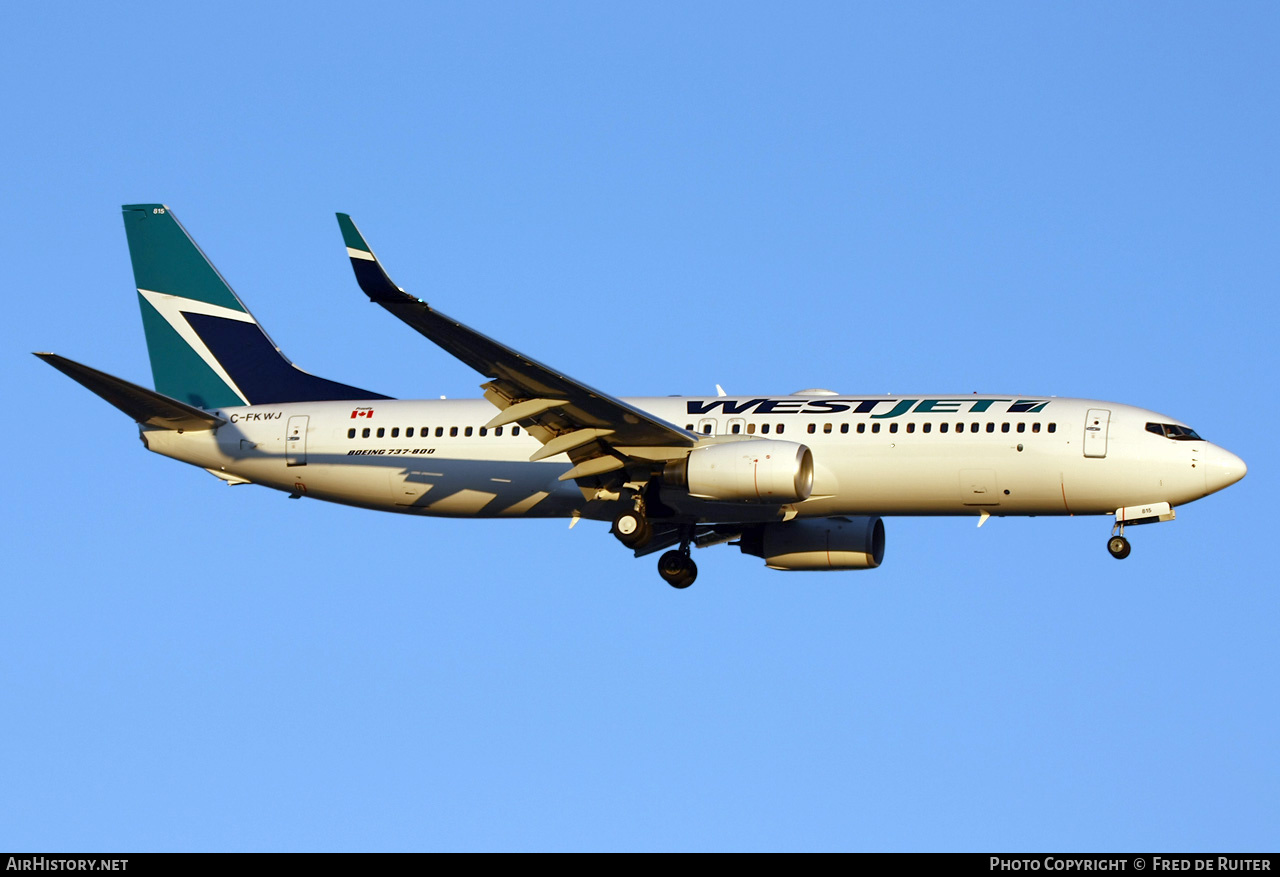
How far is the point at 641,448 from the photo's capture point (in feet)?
140

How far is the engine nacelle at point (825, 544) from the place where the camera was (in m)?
45.8

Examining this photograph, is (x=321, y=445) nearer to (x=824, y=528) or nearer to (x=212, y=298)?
(x=212, y=298)

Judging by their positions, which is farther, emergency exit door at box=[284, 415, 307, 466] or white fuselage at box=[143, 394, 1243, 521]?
emergency exit door at box=[284, 415, 307, 466]

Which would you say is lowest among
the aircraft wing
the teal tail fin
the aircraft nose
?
the aircraft nose

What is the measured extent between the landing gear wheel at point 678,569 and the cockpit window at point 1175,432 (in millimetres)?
12417

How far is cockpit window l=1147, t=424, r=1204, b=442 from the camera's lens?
4122cm

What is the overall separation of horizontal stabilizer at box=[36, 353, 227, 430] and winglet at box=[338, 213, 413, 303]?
8452 mm

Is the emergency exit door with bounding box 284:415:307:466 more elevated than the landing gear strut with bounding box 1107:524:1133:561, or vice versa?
the emergency exit door with bounding box 284:415:307:466

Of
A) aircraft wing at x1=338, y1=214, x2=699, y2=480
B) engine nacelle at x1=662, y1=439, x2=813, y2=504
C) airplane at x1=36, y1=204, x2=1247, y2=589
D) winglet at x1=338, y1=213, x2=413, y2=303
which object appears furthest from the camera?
airplane at x1=36, y1=204, x2=1247, y2=589

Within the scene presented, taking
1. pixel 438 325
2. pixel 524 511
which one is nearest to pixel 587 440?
pixel 524 511

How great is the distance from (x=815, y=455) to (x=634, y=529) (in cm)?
487

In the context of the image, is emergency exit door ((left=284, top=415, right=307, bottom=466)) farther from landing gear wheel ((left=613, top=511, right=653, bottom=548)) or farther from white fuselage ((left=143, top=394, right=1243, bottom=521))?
landing gear wheel ((left=613, top=511, right=653, bottom=548))

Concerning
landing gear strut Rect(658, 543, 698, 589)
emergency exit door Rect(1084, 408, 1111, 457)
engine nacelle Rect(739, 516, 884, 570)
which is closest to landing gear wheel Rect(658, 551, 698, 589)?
landing gear strut Rect(658, 543, 698, 589)

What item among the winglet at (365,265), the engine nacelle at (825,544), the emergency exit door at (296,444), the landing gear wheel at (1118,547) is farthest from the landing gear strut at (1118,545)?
the emergency exit door at (296,444)
